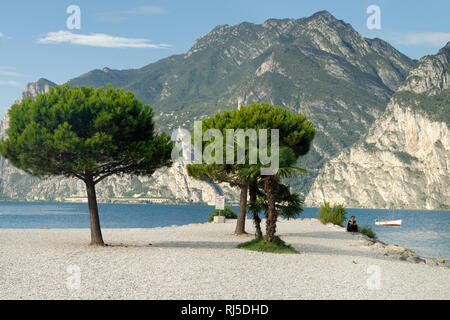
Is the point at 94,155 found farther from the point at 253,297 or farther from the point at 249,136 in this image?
the point at 253,297

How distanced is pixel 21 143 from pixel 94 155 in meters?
3.15

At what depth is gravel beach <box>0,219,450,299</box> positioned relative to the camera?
40.3ft

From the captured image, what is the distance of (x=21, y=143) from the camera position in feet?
70.7

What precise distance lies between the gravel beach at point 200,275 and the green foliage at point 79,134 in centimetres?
386

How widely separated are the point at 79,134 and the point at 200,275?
10.7 m

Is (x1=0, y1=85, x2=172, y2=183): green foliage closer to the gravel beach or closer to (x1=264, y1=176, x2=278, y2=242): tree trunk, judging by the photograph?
the gravel beach

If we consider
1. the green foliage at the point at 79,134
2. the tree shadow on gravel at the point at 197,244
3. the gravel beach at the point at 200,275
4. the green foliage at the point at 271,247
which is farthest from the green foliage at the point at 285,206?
the green foliage at the point at 79,134

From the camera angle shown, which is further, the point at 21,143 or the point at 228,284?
the point at 21,143

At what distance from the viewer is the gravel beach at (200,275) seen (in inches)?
483

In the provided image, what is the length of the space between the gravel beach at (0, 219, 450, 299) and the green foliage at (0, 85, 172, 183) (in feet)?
12.7

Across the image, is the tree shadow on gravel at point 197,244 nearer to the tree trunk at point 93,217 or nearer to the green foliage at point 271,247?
the green foliage at point 271,247

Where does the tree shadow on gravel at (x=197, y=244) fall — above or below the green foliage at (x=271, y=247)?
below
